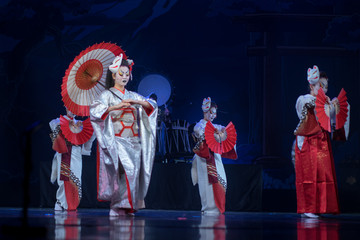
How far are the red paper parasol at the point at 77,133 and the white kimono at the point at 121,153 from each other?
2.14m

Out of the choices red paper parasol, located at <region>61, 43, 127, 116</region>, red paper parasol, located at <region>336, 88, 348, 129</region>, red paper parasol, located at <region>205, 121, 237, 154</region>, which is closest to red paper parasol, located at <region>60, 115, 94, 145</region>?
red paper parasol, located at <region>61, 43, 127, 116</region>

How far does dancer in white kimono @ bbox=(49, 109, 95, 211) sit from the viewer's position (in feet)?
25.3

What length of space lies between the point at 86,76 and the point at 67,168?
7.15ft

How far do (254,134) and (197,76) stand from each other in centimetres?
154

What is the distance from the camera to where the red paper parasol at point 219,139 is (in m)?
7.43

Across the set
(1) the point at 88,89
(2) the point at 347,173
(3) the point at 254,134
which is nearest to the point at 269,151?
(3) the point at 254,134

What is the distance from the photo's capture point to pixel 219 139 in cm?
757

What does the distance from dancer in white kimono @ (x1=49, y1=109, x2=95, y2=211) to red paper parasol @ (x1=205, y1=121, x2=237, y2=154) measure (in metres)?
1.94

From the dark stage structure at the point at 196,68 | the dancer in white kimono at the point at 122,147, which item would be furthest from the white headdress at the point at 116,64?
the dark stage structure at the point at 196,68

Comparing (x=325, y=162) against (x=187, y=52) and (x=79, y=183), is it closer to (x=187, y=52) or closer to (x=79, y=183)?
(x=79, y=183)

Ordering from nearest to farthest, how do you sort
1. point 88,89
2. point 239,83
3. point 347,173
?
point 88,89 → point 347,173 → point 239,83

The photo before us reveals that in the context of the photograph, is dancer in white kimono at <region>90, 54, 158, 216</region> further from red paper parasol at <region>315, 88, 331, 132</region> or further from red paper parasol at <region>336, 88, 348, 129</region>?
red paper parasol at <region>336, 88, 348, 129</region>

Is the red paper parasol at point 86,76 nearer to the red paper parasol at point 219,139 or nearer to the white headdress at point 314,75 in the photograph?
the red paper parasol at point 219,139

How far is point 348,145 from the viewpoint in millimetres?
9195
